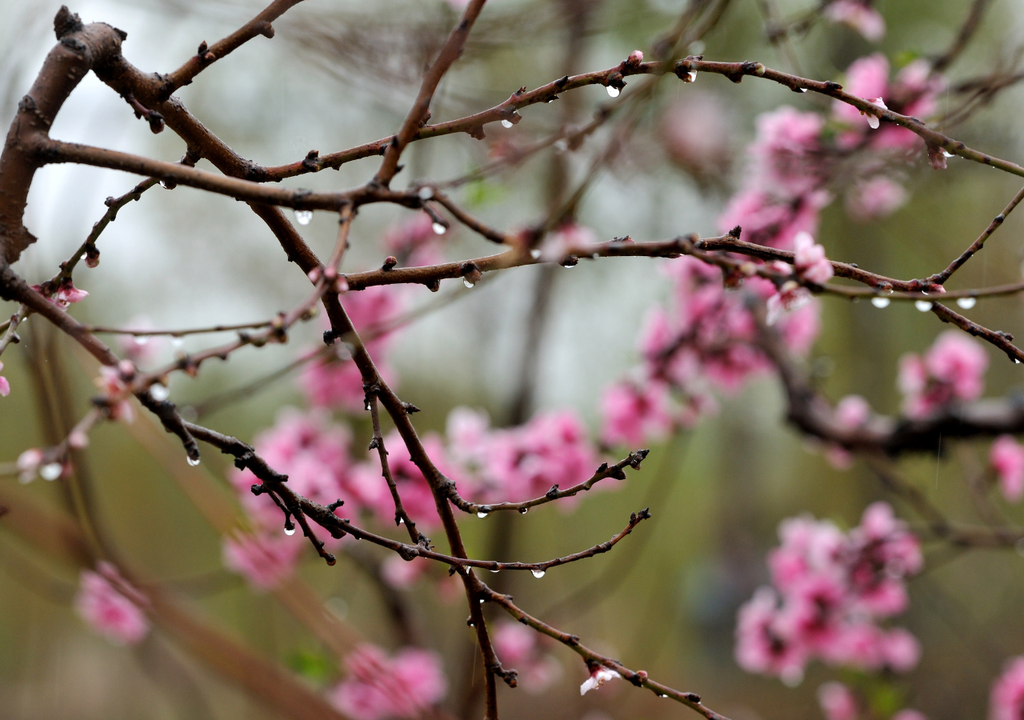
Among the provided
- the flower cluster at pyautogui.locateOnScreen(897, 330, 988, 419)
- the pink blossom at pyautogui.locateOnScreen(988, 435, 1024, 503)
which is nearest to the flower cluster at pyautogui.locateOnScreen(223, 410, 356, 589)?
the flower cluster at pyautogui.locateOnScreen(897, 330, 988, 419)

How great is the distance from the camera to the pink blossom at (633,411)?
1.69m

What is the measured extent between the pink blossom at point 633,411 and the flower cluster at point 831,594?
0.44 meters

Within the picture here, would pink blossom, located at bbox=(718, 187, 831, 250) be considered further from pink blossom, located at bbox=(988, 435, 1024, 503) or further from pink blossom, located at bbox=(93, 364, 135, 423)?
pink blossom, located at bbox=(93, 364, 135, 423)

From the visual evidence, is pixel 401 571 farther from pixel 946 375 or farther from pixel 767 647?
pixel 946 375

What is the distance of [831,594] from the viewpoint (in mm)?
1696

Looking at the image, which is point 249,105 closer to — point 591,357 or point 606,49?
point 606,49

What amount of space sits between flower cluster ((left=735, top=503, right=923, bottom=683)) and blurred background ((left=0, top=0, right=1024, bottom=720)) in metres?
0.11

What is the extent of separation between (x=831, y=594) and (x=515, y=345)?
157 centimetres

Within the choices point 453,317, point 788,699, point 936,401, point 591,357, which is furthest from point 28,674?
point 936,401

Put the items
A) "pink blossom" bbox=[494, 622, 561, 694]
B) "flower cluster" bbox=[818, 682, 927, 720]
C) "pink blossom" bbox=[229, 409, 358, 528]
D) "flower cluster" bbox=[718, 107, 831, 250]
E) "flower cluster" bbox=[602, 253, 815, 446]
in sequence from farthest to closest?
"flower cluster" bbox=[818, 682, 927, 720] → "pink blossom" bbox=[494, 622, 561, 694] → "flower cluster" bbox=[602, 253, 815, 446] → "pink blossom" bbox=[229, 409, 358, 528] → "flower cluster" bbox=[718, 107, 831, 250]

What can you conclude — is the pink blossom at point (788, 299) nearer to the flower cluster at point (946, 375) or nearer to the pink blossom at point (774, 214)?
the pink blossom at point (774, 214)

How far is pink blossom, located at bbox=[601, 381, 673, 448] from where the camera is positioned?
66.7 inches

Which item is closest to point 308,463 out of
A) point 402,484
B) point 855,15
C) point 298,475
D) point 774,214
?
point 298,475

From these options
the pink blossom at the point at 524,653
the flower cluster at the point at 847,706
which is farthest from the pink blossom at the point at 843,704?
the pink blossom at the point at 524,653
